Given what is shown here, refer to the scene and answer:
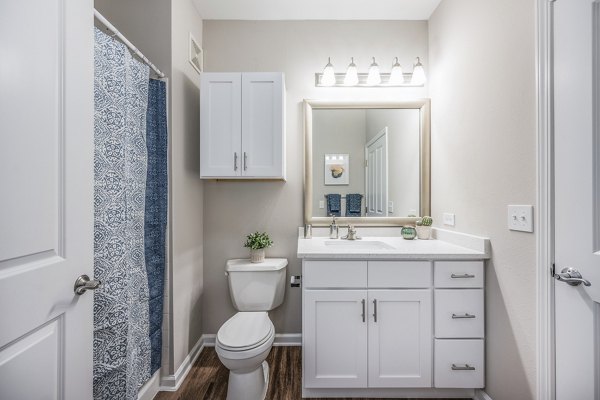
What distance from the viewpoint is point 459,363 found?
5.19 feet

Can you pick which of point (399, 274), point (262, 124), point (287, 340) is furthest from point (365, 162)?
point (287, 340)

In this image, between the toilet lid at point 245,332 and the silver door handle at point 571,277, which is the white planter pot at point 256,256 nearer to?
the toilet lid at point 245,332

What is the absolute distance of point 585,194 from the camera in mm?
1026

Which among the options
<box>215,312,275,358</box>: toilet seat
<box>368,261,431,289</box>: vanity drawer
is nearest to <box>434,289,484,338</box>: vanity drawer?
<box>368,261,431,289</box>: vanity drawer

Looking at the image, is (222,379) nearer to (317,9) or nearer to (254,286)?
(254,286)

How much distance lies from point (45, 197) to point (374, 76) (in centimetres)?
Answer: 209

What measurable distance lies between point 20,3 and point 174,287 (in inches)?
57.4

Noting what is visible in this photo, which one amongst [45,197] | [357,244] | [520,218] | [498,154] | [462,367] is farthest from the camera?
[357,244]

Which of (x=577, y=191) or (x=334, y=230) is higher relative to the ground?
(x=577, y=191)

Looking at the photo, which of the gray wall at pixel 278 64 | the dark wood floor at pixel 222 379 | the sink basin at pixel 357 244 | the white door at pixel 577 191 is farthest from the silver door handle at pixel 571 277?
the gray wall at pixel 278 64

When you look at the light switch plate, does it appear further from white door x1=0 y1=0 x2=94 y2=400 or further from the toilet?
white door x1=0 y1=0 x2=94 y2=400

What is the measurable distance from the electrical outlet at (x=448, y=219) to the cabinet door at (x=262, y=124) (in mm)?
1167

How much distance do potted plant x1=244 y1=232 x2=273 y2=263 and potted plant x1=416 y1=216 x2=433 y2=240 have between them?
44.4 inches

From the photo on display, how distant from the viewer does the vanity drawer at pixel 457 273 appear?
158 cm
